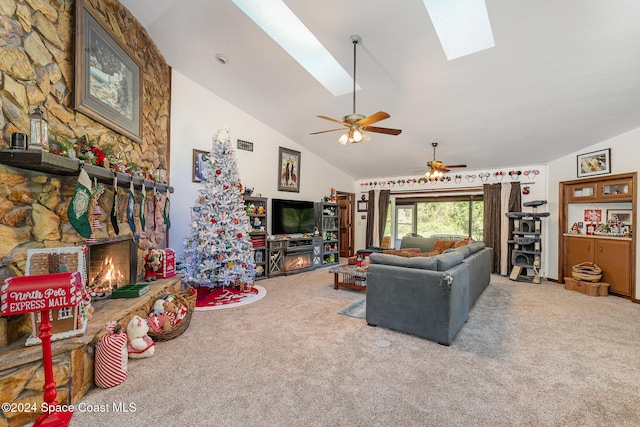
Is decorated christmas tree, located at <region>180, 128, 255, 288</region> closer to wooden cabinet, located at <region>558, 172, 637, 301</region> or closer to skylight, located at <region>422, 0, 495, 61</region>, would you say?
skylight, located at <region>422, 0, 495, 61</region>

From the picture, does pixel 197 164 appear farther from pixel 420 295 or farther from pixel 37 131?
pixel 420 295

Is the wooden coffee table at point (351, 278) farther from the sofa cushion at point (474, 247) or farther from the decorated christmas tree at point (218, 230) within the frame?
the sofa cushion at point (474, 247)

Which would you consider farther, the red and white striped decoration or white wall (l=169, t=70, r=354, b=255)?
white wall (l=169, t=70, r=354, b=255)

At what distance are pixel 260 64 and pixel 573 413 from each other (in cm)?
496

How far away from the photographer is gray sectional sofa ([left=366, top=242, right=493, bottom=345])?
2803 millimetres

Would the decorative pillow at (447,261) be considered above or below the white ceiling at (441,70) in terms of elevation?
below

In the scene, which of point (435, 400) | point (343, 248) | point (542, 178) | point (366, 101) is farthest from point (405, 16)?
point (343, 248)

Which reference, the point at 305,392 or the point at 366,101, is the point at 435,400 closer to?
the point at 305,392

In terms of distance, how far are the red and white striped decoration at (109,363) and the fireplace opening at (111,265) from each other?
89 cm

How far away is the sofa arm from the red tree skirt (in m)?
1.90

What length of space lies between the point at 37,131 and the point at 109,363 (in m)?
1.78

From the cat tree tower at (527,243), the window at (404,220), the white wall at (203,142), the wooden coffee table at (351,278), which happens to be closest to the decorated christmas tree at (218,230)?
the white wall at (203,142)

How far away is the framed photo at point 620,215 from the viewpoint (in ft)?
15.8

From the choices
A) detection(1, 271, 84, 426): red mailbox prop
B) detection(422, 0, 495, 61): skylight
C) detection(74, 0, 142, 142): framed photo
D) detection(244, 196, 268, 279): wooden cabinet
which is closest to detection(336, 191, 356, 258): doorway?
detection(244, 196, 268, 279): wooden cabinet
